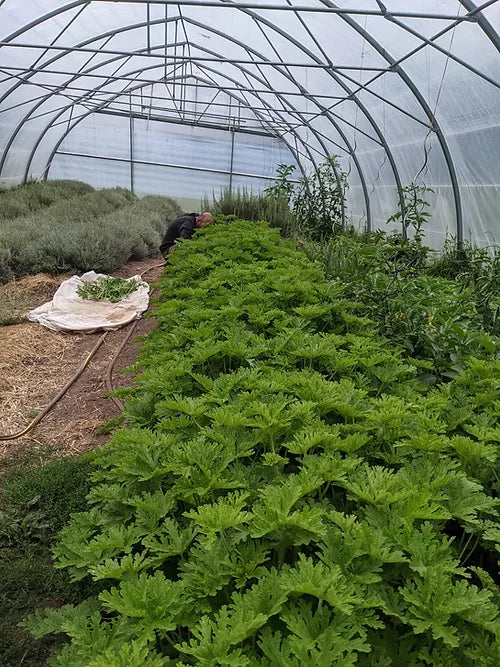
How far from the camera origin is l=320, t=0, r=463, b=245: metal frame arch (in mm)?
8219

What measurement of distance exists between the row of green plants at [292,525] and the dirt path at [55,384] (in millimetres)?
1316

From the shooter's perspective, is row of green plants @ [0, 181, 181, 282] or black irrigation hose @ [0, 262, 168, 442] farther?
row of green plants @ [0, 181, 181, 282]

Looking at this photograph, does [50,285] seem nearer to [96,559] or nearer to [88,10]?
[88,10]

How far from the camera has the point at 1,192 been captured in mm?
14883

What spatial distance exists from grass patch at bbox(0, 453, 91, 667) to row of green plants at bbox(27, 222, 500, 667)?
0.23 m

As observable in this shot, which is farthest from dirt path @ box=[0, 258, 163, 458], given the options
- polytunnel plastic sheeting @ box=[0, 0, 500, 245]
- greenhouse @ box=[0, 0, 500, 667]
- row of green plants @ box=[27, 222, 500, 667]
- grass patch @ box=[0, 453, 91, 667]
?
polytunnel plastic sheeting @ box=[0, 0, 500, 245]

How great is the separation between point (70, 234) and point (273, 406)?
804 cm

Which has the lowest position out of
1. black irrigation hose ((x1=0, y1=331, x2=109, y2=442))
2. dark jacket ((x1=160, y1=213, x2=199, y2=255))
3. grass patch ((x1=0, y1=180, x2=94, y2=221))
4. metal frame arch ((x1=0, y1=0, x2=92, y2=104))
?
black irrigation hose ((x1=0, y1=331, x2=109, y2=442))

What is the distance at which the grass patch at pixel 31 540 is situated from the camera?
86.0 inches

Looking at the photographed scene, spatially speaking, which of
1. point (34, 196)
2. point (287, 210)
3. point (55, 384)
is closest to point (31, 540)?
point (55, 384)

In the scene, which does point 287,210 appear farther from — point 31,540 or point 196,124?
point 196,124

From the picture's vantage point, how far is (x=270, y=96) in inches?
626

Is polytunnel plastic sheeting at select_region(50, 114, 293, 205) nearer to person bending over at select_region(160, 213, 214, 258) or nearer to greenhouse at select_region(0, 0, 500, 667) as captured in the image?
greenhouse at select_region(0, 0, 500, 667)

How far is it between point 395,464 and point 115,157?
63.8 feet
